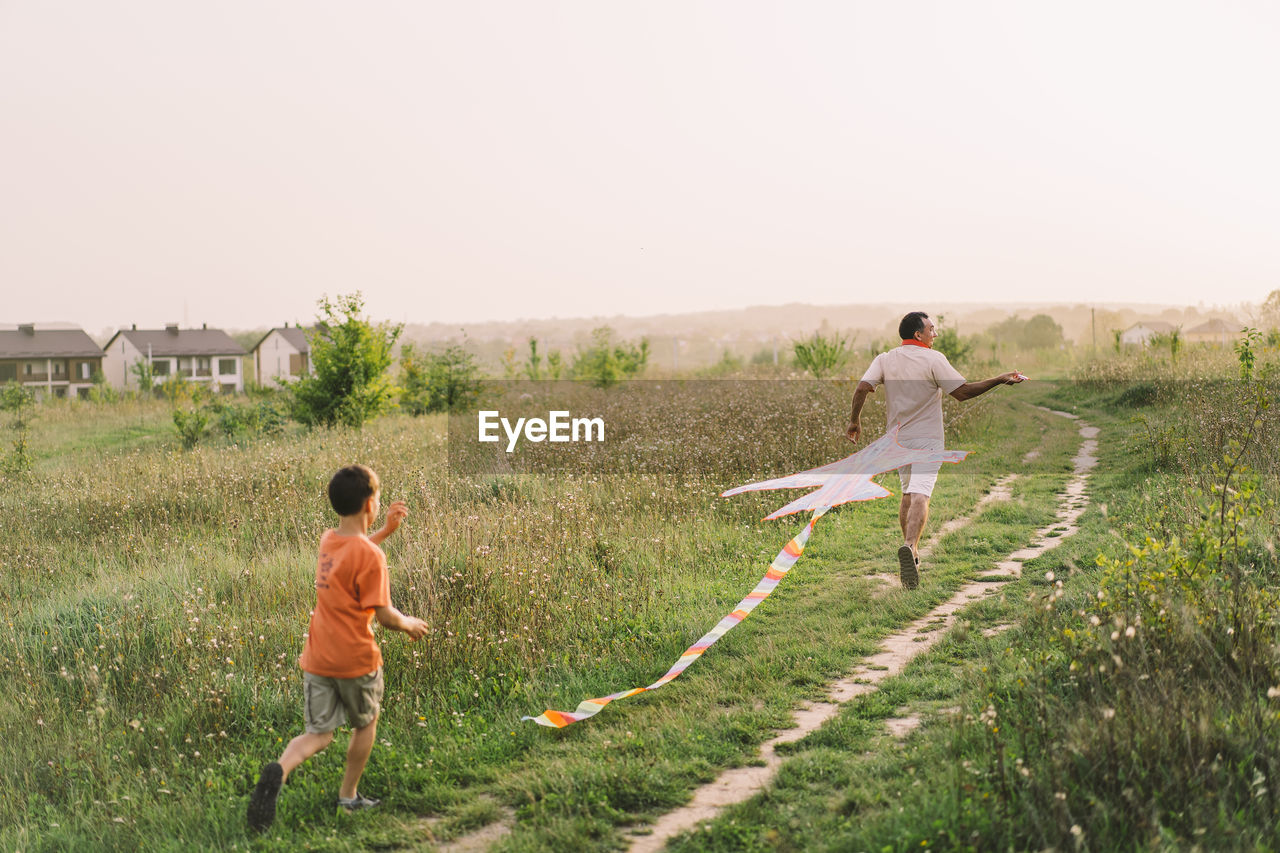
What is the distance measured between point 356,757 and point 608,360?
2739 cm

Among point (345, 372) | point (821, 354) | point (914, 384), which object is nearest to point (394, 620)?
point (914, 384)

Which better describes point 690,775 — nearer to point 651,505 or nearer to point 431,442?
point 651,505

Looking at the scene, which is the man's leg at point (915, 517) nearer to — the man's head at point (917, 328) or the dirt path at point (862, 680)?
the dirt path at point (862, 680)

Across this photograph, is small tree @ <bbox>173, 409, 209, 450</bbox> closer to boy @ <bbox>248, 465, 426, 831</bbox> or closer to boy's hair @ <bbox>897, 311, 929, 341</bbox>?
boy's hair @ <bbox>897, 311, 929, 341</bbox>

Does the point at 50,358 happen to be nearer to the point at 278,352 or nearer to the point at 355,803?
the point at 278,352

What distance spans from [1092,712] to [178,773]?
4788mm

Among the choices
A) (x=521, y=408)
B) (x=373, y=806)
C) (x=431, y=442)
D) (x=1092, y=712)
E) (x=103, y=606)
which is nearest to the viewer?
(x=1092, y=712)

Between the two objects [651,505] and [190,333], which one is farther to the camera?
[190,333]

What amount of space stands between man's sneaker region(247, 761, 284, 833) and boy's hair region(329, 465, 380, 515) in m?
1.25

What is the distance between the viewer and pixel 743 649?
250 inches

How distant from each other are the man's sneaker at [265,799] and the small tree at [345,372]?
54.0ft

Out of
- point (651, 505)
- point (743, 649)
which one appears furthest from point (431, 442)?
point (743, 649)

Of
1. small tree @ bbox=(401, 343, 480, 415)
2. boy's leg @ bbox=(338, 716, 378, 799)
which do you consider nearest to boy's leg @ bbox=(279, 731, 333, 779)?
boy's leg @ bbox=(338, 716, 378, 799)

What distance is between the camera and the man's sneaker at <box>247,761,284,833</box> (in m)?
4.26
